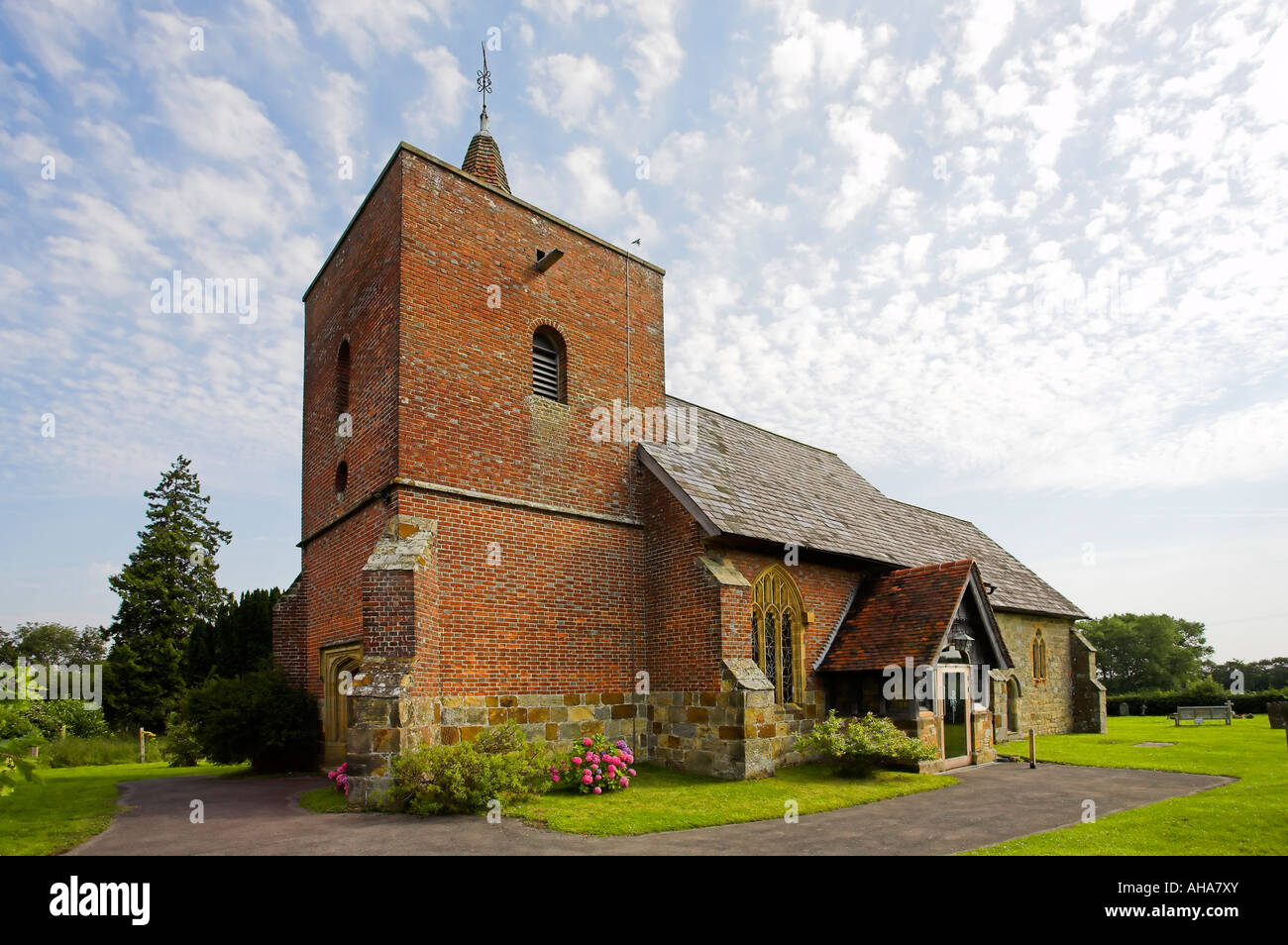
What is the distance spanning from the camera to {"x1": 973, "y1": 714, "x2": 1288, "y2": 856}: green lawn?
8156 mm

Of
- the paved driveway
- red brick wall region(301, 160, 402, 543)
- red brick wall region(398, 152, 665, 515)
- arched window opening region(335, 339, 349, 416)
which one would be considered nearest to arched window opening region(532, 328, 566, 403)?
red brick wall region(398, 152, 665, 515)

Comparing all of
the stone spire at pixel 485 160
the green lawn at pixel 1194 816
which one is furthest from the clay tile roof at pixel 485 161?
the green lawn at pixel 1194 816

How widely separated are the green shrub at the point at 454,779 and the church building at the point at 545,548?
377mm

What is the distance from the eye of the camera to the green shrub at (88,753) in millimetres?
23266

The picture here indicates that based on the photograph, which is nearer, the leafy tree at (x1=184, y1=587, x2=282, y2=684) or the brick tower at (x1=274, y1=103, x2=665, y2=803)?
the brick tower at (x1=274, y1=103, x2=665, y2=803)

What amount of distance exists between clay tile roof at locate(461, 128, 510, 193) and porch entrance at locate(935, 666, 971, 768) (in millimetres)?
13726

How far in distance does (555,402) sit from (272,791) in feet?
27.8

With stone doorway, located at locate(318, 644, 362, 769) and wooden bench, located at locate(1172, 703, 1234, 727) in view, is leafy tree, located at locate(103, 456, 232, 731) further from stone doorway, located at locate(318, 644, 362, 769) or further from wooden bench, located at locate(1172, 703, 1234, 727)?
wooden bench, located at locate(1172, 703, 1234, 727)

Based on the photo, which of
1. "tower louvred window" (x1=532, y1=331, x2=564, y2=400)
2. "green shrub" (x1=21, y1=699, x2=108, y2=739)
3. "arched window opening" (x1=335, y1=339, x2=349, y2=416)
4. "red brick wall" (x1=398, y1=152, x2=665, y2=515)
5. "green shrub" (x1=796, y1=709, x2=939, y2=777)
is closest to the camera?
"red brick wall" (x1=398, y1=152, x2=665, y2=515)

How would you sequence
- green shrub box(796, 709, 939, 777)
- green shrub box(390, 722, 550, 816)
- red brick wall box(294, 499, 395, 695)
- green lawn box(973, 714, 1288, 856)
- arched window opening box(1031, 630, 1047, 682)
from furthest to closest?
arched window opening box(1031, 630, 1047, 682) < green shrub box(796, 709, 939, 777) < red brick wall box(294, 499, 395, 695) < green shrub box(390, 722, 550, 816) < green lawn box(973, 714, 1288, 856)

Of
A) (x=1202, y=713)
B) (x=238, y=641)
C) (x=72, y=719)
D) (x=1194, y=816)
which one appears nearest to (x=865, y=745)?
(x=1194, y=816)

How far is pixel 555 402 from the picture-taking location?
51.2ft

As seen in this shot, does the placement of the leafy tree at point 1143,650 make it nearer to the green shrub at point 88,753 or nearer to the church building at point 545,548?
the church building at point 545,548
